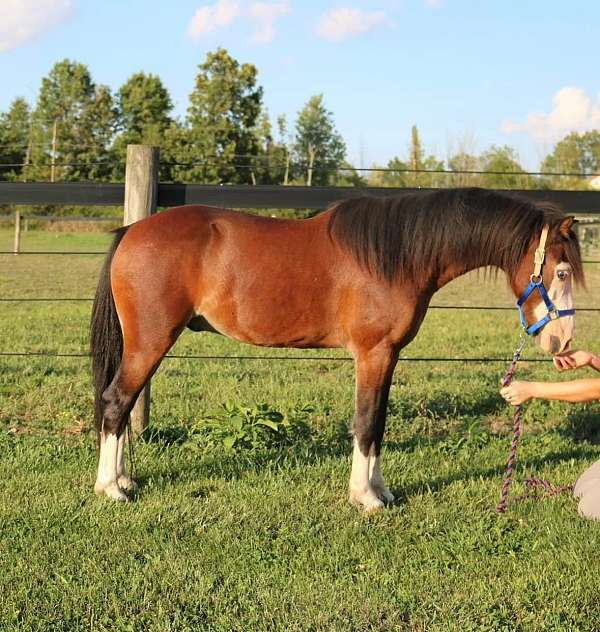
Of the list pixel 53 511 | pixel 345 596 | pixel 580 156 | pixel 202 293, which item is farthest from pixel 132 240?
pixel 580 156

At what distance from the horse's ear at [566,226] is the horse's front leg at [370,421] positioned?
1.08m

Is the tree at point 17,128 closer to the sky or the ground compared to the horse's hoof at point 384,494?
closer to the sky

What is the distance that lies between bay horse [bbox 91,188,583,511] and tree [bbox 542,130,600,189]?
112 ft

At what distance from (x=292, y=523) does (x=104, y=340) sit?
1.57 metres

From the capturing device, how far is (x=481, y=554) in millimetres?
3621

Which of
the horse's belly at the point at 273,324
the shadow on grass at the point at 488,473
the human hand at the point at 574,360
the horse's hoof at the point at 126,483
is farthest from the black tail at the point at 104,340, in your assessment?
the human hand at the point at 574,360

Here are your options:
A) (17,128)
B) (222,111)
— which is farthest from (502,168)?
(17,128)

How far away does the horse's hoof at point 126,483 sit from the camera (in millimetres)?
4375

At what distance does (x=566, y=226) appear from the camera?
392cm

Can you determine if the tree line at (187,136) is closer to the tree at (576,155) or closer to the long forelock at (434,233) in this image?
the tree at (576,155)

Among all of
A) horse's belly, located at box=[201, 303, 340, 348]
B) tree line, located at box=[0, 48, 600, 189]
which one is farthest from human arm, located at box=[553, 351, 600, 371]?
tree line, located at box=[0, 48, 600, 189]

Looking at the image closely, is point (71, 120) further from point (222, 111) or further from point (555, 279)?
point (555, 279)

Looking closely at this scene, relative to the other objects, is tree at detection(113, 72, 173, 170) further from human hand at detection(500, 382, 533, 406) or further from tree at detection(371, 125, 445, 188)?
human hand at detection(500, 382, 533, 406)

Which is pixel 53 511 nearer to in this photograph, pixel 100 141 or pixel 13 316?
pixel 13 316
